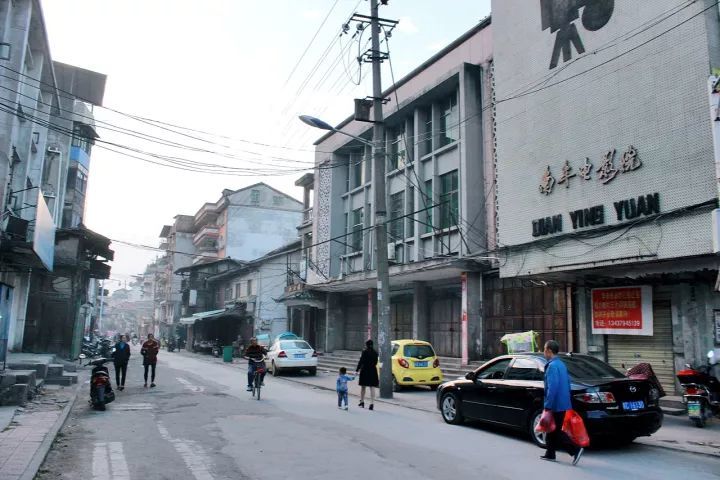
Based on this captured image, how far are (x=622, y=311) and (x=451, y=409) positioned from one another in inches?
239

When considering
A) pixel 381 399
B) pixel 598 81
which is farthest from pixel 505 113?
pixel 381 399

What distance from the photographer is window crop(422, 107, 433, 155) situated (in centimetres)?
2283

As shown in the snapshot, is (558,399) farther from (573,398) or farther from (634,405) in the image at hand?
(634,405)

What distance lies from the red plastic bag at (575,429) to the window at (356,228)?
20820 mm

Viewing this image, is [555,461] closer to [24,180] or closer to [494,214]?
[494,214]

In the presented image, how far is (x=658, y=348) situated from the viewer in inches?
533

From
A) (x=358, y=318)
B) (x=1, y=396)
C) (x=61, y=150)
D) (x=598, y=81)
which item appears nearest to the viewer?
(x=1, y=396)

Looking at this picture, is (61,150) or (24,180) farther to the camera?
(61,150)

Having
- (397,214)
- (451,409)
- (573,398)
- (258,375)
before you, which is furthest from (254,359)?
(397,214)

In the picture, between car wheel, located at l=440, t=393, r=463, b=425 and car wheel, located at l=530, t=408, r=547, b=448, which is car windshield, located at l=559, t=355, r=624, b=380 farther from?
car wheel, located at l=440, t=393, r=463, b=425

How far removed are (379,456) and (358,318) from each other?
21.4 meters

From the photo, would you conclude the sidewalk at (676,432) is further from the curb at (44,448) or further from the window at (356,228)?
the window at (356,228)

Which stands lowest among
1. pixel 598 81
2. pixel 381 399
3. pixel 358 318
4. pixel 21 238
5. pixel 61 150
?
pixel 381 399

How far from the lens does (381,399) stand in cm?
1531
